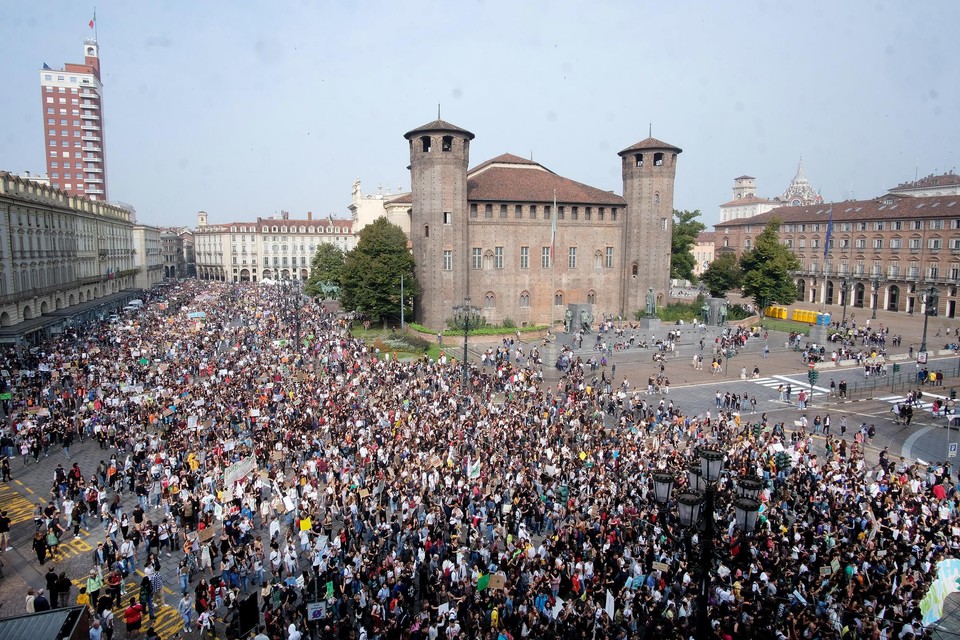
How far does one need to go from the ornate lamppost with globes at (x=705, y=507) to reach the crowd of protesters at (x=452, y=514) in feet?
1.97

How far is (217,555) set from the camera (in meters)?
15.8

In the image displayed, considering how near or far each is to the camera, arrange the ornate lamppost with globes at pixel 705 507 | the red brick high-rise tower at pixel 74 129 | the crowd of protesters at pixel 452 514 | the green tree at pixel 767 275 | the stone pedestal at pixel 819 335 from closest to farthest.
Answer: the ornate lamppost with globes at pixel 705 507 < the crowd of protesters at pixel 452 514 < the stone pedestal at pixel 819 335 < the green tree at pixel 767 275 < the red brick high-rise tower at pixel 74 129

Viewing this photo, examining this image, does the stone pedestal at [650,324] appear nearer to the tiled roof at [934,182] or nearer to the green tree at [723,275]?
the green tree at [723,275]

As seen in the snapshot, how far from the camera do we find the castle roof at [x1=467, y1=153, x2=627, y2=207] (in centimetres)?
5556

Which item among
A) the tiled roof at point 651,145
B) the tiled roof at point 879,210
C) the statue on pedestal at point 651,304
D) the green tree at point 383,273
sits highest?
the tiled roof at point 651,145

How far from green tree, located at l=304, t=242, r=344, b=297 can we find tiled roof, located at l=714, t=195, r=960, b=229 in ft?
178

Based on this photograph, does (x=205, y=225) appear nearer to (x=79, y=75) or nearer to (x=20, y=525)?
(x=79, y=75)

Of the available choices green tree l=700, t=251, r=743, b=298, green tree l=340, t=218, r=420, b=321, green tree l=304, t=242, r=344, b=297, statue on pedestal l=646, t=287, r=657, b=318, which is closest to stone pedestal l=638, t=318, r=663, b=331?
statue on pedestal l=646, t=287, r=657, b=318

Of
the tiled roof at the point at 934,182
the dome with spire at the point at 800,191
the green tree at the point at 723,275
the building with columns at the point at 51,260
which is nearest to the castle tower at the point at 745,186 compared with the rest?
the dome with spire at the point at 800,191

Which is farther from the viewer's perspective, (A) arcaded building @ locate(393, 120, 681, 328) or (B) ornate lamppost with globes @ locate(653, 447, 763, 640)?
(A) arcaded building @ locate(393, 120, 681, 328)

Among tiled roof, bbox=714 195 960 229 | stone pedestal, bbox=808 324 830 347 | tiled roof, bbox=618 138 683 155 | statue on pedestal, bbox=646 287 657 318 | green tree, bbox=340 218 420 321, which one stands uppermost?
tiled roof, bbox=618 138 683 155

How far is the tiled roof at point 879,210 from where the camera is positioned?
215ft

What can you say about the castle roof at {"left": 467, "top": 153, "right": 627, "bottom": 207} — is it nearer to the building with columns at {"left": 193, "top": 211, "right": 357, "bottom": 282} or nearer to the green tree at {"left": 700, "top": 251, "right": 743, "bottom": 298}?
the green tree at {"left": 700, "top": 251, "right": 743, "bottom": 298}

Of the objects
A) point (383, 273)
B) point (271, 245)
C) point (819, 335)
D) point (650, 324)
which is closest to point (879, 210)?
point (819, 335)
